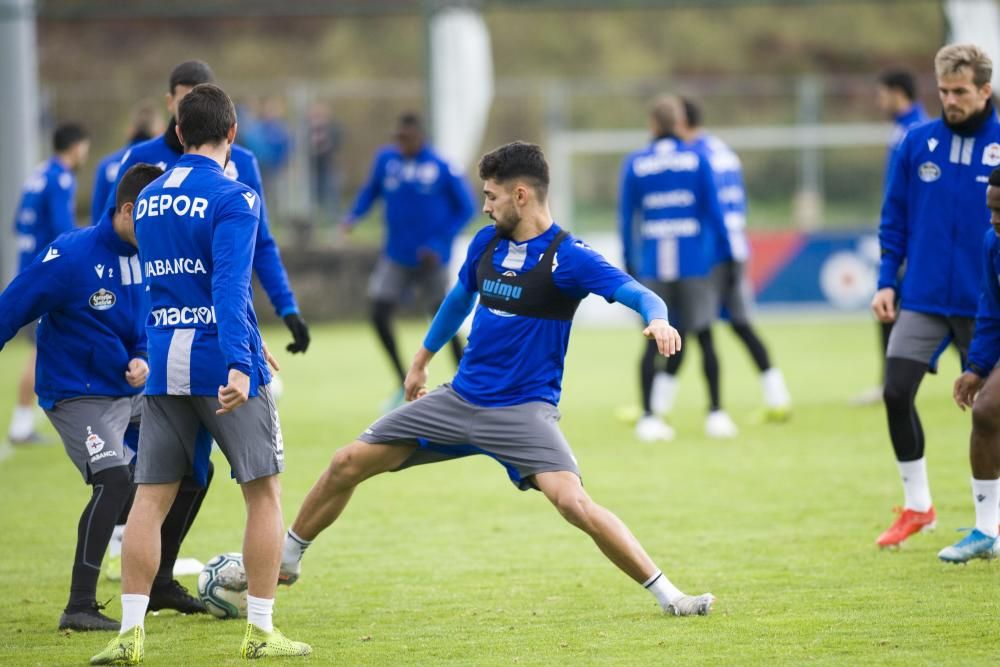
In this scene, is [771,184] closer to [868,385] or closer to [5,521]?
[868,385]

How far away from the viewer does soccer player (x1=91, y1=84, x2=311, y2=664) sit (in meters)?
5.17

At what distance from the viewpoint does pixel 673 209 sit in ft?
36.2

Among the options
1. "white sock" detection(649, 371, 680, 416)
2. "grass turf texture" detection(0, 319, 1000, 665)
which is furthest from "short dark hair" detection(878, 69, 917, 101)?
"white sock" detection(649, 371, 680, 416)

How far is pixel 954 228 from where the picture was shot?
6.92 meters

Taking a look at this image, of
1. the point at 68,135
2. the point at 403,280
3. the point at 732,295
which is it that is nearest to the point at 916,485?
the point at 732,295

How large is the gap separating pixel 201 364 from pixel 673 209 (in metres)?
6.36

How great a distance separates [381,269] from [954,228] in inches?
290

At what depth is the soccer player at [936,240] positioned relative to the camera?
680 cm

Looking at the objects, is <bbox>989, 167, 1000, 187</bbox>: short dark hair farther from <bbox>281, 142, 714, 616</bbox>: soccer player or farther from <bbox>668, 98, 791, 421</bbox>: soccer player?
<bbox>668, 98, 791, 421</bbox>: soccer player

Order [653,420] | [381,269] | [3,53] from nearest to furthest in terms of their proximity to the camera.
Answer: [653,420] < [381,269] < [3,53]

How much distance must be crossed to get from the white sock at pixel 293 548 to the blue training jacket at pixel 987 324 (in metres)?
3.09

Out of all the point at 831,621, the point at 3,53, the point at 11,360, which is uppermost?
the point at 3,53

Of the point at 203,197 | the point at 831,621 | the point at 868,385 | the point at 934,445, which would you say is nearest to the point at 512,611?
the point at 831,621

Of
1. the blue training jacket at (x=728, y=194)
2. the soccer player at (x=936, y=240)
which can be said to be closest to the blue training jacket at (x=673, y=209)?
the blue training jacket at (x=728, y=194)
